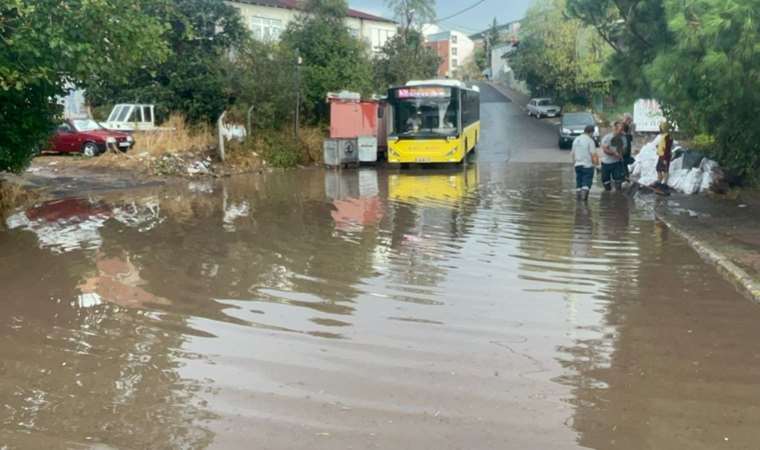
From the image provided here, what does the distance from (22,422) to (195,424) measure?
1.10 m

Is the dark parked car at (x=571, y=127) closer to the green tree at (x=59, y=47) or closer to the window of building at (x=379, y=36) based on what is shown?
the green tree at (x=59, y=47)

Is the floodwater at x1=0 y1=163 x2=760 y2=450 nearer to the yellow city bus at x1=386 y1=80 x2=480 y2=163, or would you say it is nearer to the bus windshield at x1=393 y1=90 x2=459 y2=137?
the yellow city bus at x1=386 y1=80 x2=480 y2=163

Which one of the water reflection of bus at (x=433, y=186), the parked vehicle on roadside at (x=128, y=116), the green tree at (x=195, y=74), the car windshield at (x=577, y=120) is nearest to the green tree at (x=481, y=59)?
the car windshield at (x=577, y=120)

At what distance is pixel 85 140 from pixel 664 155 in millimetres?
20816

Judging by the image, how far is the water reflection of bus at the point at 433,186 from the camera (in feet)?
59.4

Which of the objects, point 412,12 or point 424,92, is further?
point 412,12

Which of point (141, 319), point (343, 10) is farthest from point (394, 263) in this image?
point (343, 10)

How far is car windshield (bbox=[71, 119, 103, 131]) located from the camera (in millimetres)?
29047

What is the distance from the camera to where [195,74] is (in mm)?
32531

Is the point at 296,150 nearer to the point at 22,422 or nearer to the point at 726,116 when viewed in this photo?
the point at 726,116

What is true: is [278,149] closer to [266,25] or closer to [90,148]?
[90,148]

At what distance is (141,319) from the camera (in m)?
7.29

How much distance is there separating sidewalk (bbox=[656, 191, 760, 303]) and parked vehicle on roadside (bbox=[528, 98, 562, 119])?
135ft

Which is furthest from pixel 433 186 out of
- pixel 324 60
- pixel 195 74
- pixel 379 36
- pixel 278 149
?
pixel 379 36
